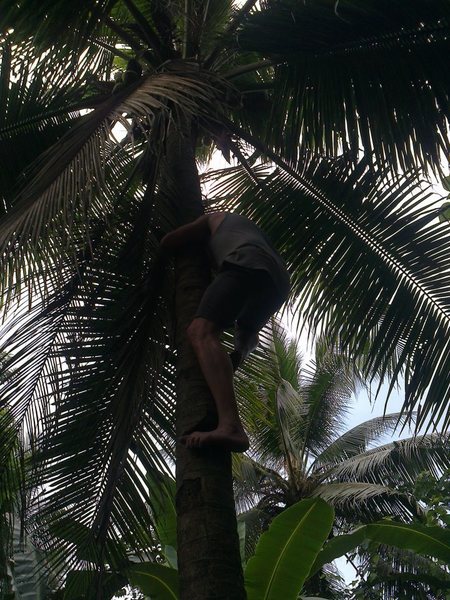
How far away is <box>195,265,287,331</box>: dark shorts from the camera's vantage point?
3285 millimetres

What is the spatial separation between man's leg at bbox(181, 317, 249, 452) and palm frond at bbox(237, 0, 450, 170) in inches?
67.2

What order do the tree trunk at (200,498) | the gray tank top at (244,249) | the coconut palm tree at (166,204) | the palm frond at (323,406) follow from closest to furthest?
the tree trunk at (200,498) → the gray tank top at (244,249) → the coconut palm tree at (166,204) → the palm frond at (323,406)

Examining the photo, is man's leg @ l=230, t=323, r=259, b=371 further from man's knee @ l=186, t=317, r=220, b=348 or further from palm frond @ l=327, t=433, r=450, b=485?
palm frond @ l=327, t=433, r=450, b=485

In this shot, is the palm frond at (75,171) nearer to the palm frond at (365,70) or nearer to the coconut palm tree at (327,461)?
the palm frond at (365,70)

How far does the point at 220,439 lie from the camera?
2785mm

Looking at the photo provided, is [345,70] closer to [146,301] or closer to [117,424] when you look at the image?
[146,301]

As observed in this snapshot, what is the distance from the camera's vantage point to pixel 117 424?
417 cm

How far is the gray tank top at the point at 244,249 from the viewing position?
344 centimetres

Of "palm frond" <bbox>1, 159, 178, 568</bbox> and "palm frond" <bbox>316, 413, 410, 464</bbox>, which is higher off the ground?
"palm frond" <bbox>316, 413, 410, 464</bbox>

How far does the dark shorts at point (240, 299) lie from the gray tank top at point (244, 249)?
3 centimetres

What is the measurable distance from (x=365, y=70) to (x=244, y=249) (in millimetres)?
1393

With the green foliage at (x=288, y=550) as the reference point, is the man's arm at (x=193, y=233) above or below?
above

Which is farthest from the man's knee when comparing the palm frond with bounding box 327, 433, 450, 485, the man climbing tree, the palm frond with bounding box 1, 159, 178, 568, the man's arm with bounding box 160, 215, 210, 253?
the palm frond with bounding box 327, 433, 450, 485

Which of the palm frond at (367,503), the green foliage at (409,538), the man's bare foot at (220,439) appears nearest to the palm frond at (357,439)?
the palm frond at (367,503)
